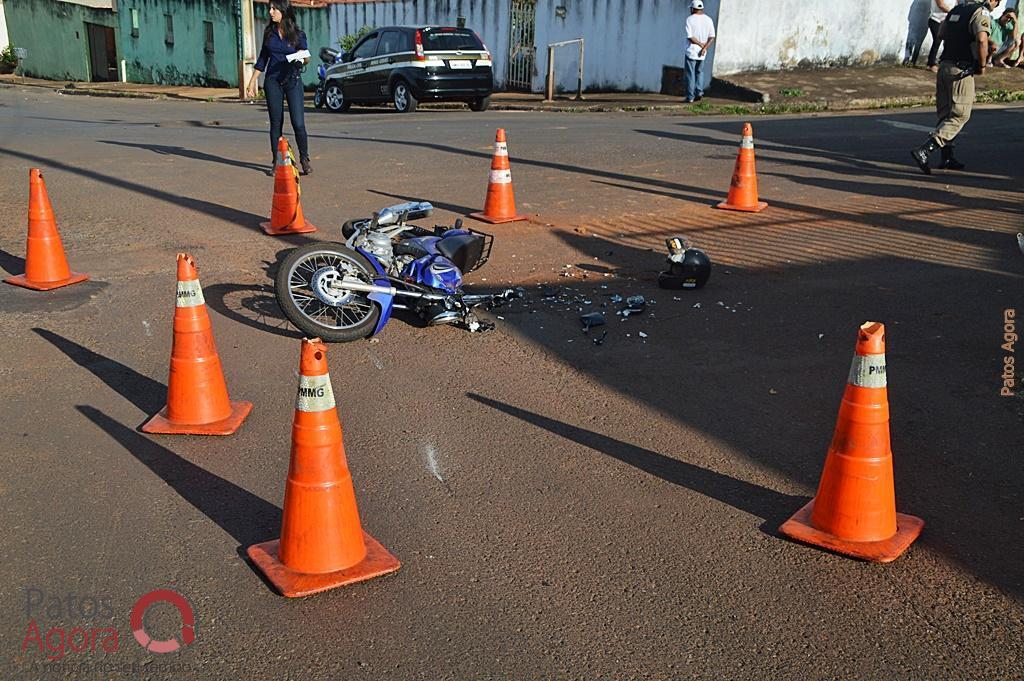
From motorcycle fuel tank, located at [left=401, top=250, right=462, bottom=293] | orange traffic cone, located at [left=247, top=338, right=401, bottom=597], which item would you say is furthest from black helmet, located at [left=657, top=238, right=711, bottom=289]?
orange traffic cone, located at [left=247, top=338, right=401, bottom=597]

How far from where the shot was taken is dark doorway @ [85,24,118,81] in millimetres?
41875

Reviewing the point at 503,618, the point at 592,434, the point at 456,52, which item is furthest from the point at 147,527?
the point at 456,52

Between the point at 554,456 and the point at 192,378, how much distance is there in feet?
6.25

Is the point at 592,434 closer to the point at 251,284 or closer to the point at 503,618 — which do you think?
the point at 503,618

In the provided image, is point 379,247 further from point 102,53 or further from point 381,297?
point 102,53

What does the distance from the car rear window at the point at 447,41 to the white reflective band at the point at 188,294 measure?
17.1 metres

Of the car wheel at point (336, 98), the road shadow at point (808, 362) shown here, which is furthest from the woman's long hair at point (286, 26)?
the car wheel at point (336, 98)

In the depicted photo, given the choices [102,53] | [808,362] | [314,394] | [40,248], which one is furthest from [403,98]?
[102,53]

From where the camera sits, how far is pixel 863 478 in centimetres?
412

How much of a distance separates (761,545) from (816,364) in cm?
235

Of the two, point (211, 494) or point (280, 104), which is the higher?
point (280, 104)

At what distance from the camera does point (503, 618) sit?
365 cm

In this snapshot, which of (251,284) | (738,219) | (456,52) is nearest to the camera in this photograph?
(251,284)

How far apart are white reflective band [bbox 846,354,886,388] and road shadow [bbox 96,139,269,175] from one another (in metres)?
9.72
